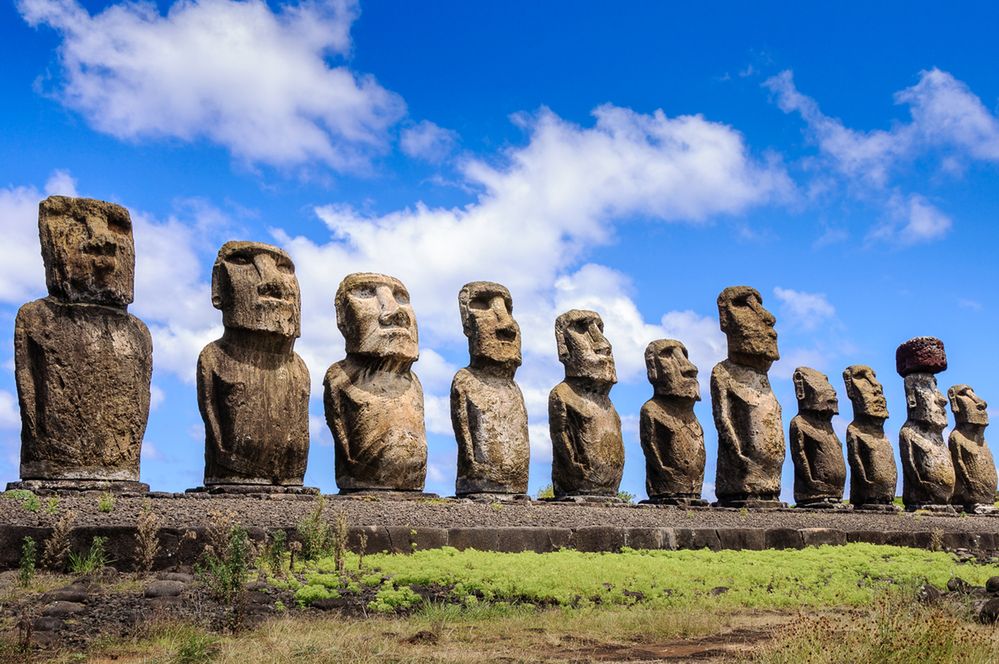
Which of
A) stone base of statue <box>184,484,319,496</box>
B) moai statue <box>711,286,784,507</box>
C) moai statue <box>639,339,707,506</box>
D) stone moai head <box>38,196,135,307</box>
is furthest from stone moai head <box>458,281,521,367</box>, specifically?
moai statue <box>711,286,784,507</box>

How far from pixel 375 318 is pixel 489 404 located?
2.17 metres

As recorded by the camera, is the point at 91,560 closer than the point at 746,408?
Yes

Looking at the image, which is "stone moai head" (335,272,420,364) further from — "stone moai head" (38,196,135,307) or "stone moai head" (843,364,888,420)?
"stone moai head" (843,364,888,420)

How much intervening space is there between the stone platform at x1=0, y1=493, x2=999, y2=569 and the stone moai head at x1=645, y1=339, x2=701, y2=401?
238cm

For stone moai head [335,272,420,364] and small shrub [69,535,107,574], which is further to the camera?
stone moai head [335,272,420,364]

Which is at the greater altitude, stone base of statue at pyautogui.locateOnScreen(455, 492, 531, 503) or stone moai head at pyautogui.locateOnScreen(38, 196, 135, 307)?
stone moai head at pyautogui.locateOnScreen(38, 196, 135, 307)

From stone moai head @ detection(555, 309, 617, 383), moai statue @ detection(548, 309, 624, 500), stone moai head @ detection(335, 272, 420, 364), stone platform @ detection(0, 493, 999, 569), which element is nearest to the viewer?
stone platform @ detection(0, 493, 999, 569)

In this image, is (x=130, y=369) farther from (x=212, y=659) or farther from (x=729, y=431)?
(x=729, y=431)

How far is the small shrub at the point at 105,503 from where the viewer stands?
9.77 metres

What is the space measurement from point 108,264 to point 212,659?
6.95 metres

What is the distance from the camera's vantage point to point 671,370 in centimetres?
1848

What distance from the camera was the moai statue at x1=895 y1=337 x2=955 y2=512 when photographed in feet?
77.1

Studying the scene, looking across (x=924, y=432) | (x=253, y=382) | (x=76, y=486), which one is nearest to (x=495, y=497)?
(x=253, y=382)

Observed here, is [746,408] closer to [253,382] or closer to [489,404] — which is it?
[489,404]
